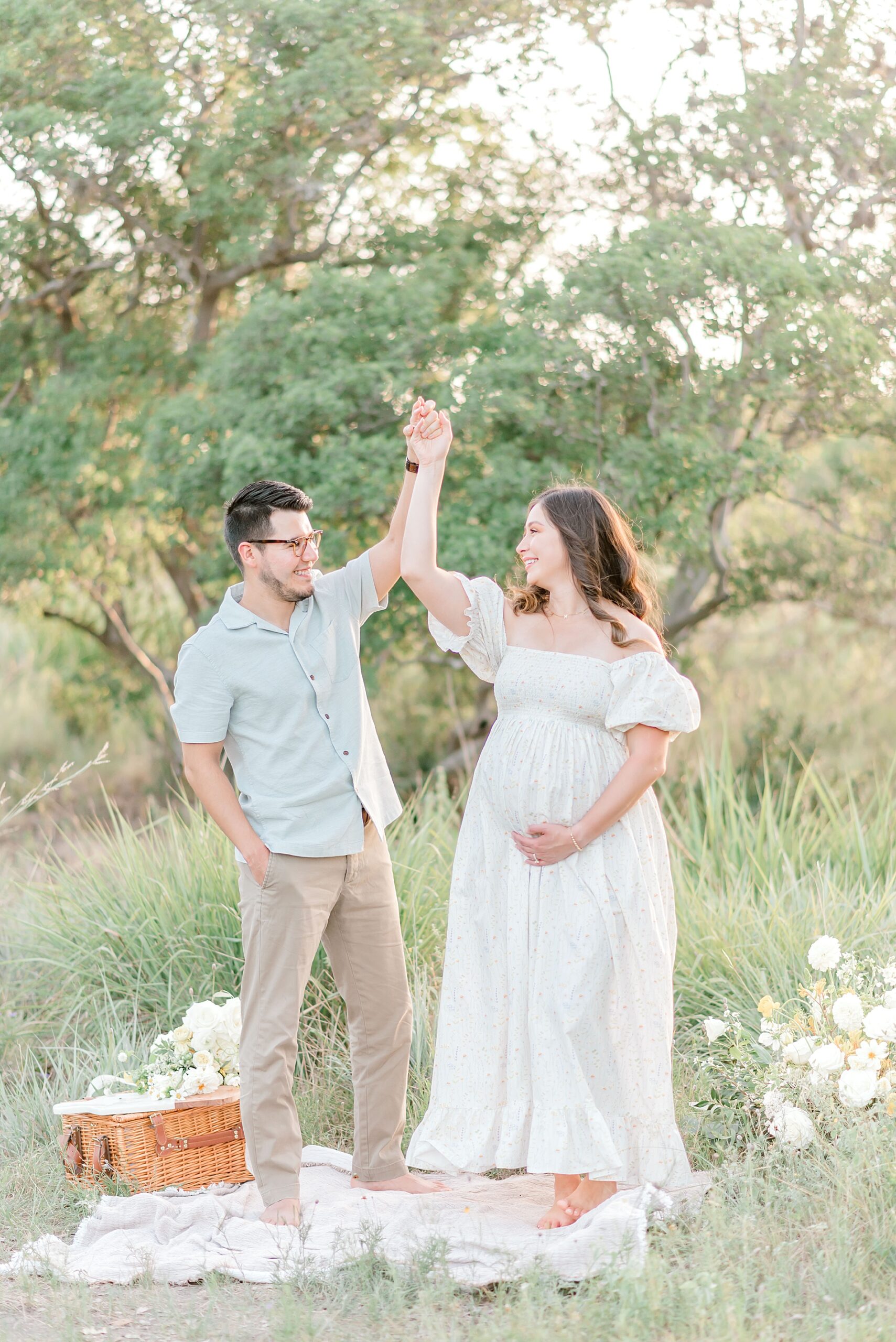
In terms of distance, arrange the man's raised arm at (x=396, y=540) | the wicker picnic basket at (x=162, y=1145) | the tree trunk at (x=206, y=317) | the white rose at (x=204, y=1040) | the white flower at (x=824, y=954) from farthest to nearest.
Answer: the tree trunk at (x=206, y=317) → the white rose at (x=204, y=1040) → the wicker picnic basket at (x=162, y=1145) → the white flower at (x=824, y=954) → the man's raised arm at (x=396, y=540)

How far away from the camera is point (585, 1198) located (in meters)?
3.51

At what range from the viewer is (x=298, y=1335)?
2.99m

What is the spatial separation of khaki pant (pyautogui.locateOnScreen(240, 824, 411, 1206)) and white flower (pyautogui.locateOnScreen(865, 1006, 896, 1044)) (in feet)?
4.25

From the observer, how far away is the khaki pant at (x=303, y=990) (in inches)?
145

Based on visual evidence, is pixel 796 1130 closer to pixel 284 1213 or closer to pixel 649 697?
pixel 649 697

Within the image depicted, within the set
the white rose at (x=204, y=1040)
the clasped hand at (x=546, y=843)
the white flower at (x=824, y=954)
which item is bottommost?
the white rose at (x=204, y=1040)

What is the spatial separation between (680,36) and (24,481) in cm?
468

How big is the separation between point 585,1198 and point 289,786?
4.36ft

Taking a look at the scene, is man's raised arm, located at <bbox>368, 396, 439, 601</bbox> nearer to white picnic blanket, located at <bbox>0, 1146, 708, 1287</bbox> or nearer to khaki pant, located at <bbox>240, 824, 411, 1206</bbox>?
khaki pant, located at <bbox>240, 824, 411, 1206</bbox>

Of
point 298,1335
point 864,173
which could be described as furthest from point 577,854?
point 864,173

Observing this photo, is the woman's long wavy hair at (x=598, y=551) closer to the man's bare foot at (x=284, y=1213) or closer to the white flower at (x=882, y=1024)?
the white flower at (x=882, y=1024)

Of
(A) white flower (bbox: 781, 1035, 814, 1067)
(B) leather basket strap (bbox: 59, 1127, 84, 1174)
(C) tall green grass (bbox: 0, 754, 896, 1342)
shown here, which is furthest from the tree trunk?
(A) white flower (bbox: 781, 1035, 814, 1067)

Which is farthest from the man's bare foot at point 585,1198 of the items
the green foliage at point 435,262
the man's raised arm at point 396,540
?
the green foliage at point 435,262

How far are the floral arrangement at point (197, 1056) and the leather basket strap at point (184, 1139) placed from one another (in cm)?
9
